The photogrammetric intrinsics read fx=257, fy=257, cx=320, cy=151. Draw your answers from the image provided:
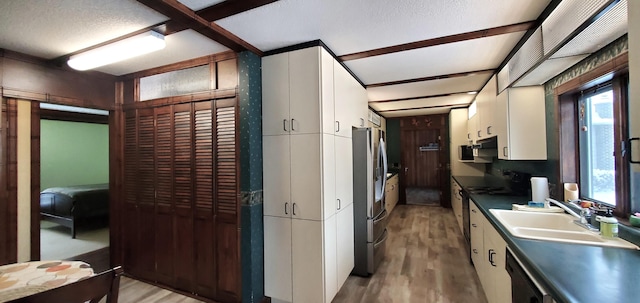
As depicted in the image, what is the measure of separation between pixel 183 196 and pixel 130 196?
0.84 metres

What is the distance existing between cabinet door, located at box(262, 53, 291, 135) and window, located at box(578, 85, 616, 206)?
2.36 m

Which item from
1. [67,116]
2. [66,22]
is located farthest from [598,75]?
[67,116]

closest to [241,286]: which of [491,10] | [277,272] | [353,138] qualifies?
[277,272]

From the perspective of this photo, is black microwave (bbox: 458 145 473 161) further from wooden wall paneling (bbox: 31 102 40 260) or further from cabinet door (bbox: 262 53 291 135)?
wooden wall paneling (bbox: 31 102 40 260)

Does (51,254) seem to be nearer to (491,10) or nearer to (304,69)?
(304,69)

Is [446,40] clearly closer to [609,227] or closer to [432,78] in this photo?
[432,78]

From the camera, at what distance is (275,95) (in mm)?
2311

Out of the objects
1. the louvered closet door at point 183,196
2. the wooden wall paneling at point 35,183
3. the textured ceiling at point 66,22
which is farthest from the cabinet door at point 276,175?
the wooden wall paneling at point 35,183

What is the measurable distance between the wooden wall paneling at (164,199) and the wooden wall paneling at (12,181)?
107 cm

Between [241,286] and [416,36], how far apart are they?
102 inches

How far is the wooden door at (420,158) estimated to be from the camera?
21.9ft

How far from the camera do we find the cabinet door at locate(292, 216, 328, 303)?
215 cm

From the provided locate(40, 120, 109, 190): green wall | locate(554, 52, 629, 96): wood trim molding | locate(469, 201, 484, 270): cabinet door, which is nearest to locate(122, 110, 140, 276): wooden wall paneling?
locate(469, 201, 484, 270): cabinet door

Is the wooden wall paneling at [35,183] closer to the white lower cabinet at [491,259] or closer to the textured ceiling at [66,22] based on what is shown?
the textured ceiling at [66,22]
